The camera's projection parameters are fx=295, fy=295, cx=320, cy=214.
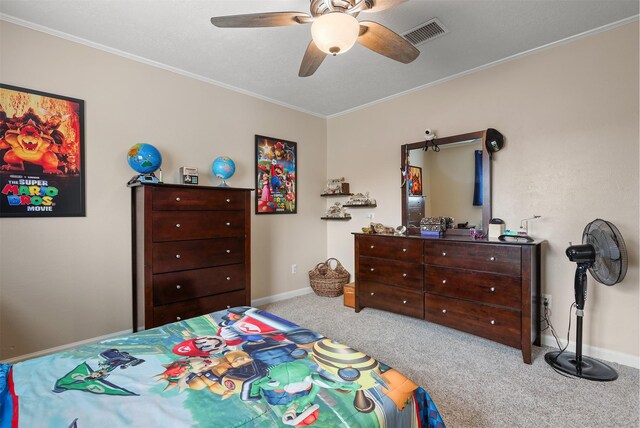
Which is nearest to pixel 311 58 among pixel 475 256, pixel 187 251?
pixel 187 251

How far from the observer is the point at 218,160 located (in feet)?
10.7

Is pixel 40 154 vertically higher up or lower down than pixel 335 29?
lower down

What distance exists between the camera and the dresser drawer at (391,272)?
3.06 m

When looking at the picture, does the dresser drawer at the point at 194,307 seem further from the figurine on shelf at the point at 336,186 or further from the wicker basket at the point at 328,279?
the figurine on shelf at the point at 336,186

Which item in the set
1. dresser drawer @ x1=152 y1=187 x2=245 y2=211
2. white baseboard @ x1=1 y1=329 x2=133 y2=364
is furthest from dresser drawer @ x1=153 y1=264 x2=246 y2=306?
white baseboard @ x1=1 y1=329 x2=133 y2=364

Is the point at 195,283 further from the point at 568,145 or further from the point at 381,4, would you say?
the point at 568,145

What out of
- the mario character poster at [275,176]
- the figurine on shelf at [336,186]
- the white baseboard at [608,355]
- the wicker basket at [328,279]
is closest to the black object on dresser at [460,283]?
the white baseboard at [608,355]

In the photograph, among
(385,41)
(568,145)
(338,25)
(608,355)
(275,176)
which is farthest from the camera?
(275,176)

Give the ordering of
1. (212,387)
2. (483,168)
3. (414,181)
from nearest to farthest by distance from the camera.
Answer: (212,387) < (483,168) < (414,181)

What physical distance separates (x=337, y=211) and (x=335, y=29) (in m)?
3.09

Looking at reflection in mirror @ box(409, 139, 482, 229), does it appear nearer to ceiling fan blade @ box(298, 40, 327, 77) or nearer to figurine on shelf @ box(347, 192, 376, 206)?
figurine on shelf @ box(347, 192, 376, 206)

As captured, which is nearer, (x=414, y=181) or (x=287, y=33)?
(x=287, y=33)

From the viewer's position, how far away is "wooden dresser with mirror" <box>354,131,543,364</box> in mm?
2441

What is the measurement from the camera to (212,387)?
1051mm
